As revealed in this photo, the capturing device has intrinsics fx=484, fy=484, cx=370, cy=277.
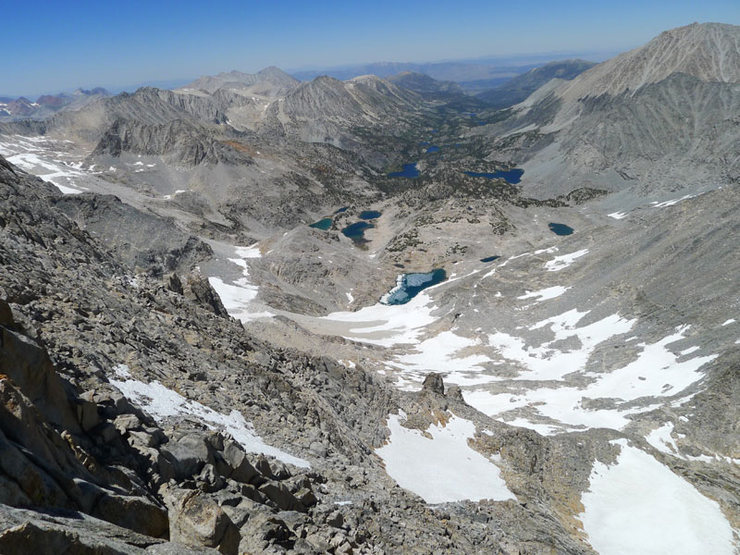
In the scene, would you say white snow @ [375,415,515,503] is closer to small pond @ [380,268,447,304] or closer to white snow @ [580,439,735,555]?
white snow @ [580,439,735,555]

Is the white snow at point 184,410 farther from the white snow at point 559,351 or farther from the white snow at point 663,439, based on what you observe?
the white snow at point 559,351

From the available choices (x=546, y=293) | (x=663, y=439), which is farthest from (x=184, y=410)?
(x=546, y=293)

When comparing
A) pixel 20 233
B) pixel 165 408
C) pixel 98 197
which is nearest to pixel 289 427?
pixel 165 408

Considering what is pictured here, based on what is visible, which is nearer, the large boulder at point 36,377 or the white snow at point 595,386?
the large boulder at point 36,377

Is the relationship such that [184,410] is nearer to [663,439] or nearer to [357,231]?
[663,439]

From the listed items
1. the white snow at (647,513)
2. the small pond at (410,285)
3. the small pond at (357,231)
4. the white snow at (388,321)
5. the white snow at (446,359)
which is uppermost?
the white snow at (647,513)

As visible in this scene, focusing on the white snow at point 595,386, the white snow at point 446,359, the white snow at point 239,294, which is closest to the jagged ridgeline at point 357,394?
the white snow at point 595,386
